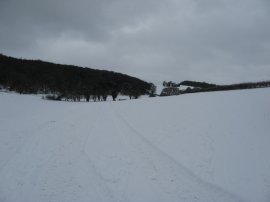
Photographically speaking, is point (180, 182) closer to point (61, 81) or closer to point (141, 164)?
point (141, 164)

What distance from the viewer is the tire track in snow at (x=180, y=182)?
22.6 feet

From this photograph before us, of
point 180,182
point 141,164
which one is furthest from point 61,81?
point 180,182

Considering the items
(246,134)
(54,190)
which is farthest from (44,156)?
(246,134)

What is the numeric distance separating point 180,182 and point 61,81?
12478cm

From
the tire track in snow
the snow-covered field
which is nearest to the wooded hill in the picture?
the snow-covered field

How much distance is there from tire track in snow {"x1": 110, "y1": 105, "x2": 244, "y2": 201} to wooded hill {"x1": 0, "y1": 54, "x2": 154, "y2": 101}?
8800 centimetres

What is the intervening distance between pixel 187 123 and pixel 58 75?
411ft

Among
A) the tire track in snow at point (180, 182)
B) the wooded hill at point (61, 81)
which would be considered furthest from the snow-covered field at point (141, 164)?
the wooded hill at point (61, 81)

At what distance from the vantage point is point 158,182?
7.80 meters

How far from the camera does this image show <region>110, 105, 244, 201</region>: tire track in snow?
690cm

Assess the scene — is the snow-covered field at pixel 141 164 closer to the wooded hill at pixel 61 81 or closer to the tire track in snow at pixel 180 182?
the tire track in snow at pixel 180 182

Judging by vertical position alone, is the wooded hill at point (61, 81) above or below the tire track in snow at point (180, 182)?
above

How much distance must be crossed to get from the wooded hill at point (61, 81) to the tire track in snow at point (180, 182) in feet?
289

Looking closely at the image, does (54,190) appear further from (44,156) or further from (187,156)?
(187,156)
